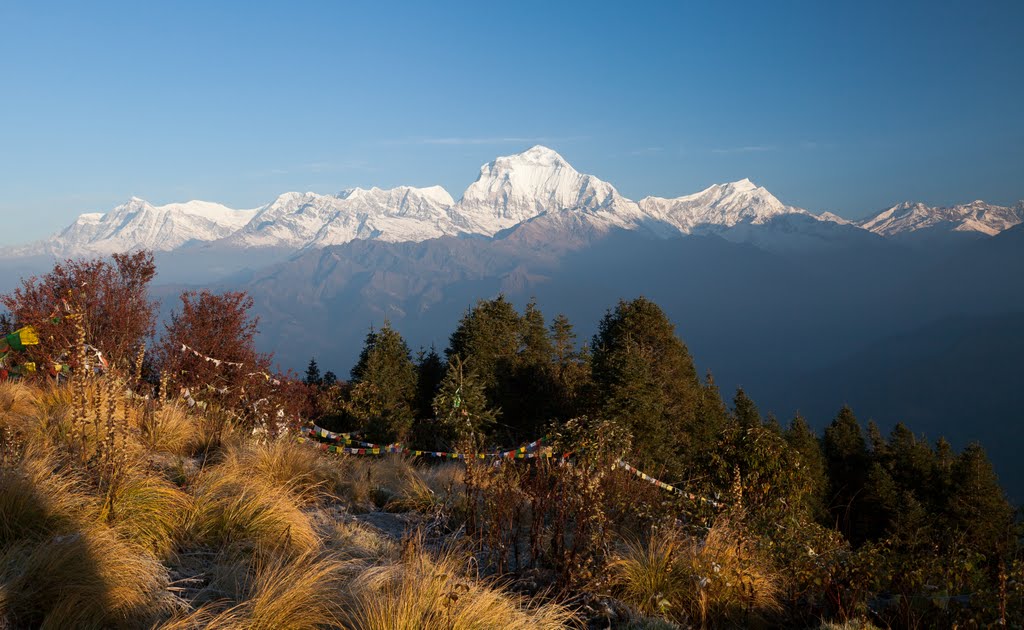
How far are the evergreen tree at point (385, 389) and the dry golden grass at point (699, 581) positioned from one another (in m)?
20.7

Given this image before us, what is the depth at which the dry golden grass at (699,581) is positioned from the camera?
4.85 meters

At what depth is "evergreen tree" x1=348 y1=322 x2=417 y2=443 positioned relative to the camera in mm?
27156

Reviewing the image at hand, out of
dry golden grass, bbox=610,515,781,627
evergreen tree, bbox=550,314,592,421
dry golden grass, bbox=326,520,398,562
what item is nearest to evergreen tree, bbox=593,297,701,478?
evergreen tree, bbox=550,314,592,421

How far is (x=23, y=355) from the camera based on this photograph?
39.4ft

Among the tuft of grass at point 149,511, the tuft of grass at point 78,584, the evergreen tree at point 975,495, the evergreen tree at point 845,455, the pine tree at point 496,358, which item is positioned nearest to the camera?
the tuft of grass at point 78,584

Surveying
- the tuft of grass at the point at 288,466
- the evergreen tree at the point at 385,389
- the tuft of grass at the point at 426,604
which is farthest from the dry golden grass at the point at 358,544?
the evergreen tree at the point at 385,389

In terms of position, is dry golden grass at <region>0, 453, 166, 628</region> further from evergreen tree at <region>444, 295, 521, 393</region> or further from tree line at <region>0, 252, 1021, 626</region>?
evergreen tree at <region>444, 295, 521, 393</region>

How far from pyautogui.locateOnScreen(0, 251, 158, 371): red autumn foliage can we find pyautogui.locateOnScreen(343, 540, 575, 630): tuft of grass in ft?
31.1

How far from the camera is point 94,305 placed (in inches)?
520

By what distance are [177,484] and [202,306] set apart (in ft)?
43.4

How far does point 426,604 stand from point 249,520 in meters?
2.13

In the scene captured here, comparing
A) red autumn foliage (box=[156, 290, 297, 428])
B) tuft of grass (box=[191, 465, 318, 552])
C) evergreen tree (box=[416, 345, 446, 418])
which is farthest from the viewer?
evergreen tree (box=[416, 345, 446, 418])

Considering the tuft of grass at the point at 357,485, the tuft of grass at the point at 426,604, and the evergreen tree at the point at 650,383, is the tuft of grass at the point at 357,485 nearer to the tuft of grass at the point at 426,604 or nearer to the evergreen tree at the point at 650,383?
the tuft of grass at the point at 426,604

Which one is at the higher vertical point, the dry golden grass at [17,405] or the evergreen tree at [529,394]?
the dry golden grass at [17,405]
